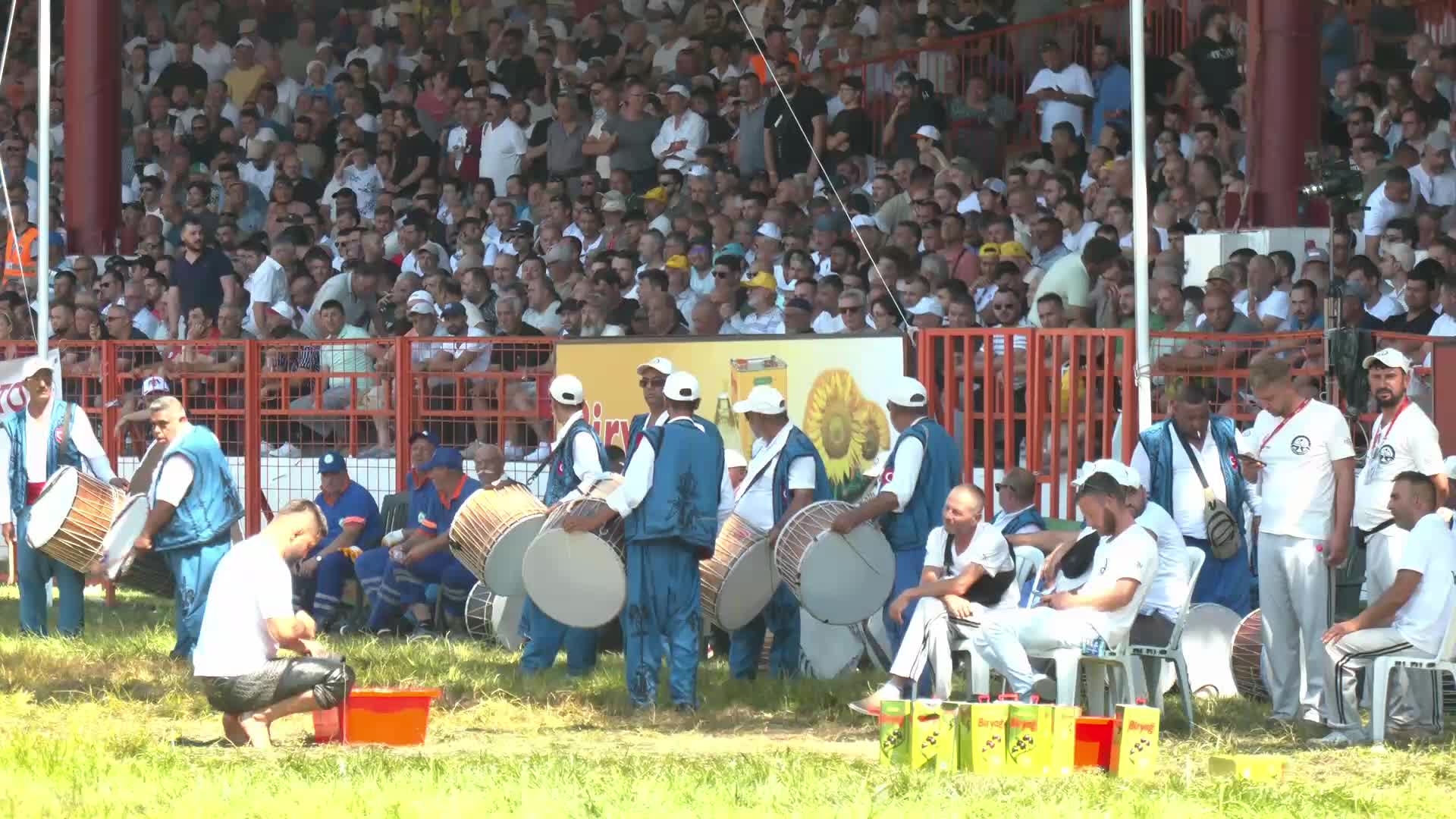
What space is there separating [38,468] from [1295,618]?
8.00 meters

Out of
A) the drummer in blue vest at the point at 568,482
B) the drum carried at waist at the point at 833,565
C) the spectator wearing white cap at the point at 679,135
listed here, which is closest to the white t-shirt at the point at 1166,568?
the drum carried at waist at the point at 833,565

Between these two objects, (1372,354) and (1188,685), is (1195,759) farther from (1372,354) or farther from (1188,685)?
(1372,354)

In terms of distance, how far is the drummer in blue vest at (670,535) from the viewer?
11891mm

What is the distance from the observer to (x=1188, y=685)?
11195 millimetres

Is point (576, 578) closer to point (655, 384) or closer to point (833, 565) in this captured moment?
point (655, 384)

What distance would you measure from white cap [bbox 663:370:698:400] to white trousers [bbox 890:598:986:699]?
1633mm

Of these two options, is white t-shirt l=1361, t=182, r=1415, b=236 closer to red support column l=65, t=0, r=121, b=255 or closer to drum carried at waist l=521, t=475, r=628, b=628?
drum carried at waist l=521, t=475, r=628, b=628

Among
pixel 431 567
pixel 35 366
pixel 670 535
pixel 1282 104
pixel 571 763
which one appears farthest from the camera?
pixel 1282 104

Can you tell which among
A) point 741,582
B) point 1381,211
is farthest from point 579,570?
point 1381,211

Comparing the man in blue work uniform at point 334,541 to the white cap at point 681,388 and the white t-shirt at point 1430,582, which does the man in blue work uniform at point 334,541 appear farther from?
the white t-shirt at point 1430,582

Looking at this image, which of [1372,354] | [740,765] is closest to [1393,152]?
[1372,354]

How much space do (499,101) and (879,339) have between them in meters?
9.94

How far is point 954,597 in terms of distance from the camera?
36.9ft

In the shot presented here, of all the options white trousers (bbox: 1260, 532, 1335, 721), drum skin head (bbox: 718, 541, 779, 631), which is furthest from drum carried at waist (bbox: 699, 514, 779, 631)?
white trousers (bbox: 1260, 532, 1335, 721)
